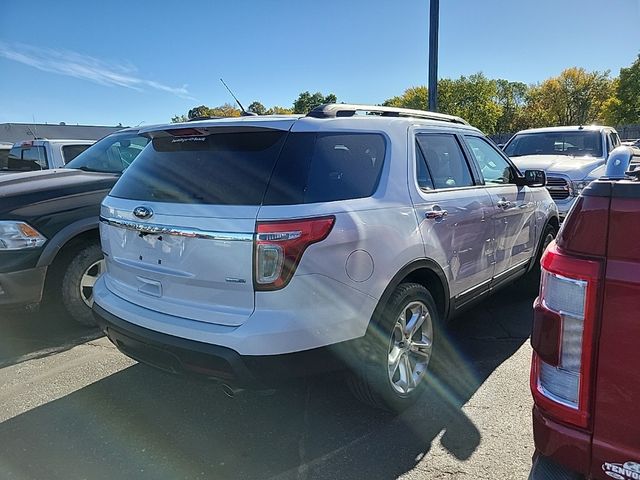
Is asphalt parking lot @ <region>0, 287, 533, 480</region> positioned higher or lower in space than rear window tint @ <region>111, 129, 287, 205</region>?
lower

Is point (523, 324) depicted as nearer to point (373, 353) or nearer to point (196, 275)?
point (373, 353)

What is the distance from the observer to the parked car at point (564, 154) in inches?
290

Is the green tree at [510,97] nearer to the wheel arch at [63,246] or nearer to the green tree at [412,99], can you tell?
the green tree at [412,99]

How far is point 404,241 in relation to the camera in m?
2.91

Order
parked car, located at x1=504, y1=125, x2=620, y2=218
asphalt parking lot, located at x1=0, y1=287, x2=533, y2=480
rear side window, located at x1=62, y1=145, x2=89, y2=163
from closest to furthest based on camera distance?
asphalt parking lot, located at x1=0, y1=287, x2=533, y2=480, parked car, located at x1=504, y1=125, x2=620, y2=218, rear side window, located at x1=62, y1=145, x2=89, y2=163

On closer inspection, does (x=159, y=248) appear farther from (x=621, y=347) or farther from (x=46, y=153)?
(x=46, y=153)

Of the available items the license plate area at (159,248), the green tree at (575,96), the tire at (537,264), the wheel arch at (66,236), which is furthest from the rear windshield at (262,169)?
the green tree at (575,96)

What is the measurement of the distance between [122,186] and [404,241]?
1.84 meters

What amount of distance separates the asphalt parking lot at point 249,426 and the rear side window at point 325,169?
110cm

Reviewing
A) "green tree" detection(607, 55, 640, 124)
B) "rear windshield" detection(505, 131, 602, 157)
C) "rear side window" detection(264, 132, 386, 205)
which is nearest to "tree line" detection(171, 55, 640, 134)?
"green tree" detection(607, 55, 640, 124)

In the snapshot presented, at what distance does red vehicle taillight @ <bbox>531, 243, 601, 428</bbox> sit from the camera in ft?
4.89

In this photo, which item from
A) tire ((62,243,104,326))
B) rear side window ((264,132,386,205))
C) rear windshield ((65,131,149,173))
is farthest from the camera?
rear windshield ((65,131,149,173))

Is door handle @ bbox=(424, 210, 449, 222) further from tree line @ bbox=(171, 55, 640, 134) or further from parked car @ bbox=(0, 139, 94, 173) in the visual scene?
tree line @ bbox=(171, 55, 640, 134)

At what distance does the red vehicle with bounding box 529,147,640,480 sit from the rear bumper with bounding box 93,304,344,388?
117 centimetres
